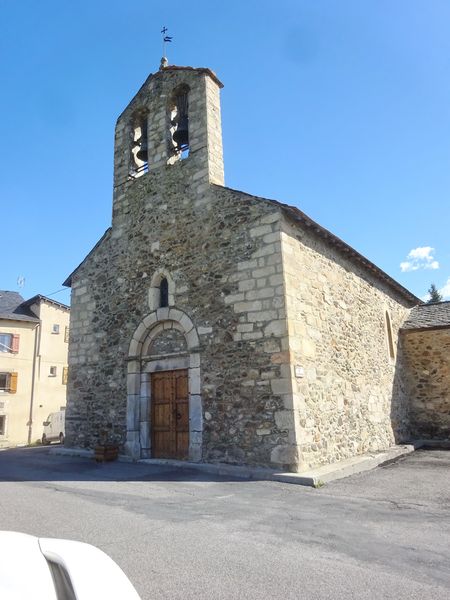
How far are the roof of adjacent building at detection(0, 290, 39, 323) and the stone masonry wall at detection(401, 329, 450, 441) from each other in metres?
20.9

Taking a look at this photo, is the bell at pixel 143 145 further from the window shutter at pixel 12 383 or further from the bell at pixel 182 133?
the window shutter at pixel 12 383

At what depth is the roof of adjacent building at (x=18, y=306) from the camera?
2516 cm

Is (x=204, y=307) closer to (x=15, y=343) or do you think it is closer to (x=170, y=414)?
(x=170, y=414)

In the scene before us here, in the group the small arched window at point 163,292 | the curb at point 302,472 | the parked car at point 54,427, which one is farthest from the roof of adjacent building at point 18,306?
the small arched window at point 163,292

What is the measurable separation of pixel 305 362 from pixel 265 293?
148cm

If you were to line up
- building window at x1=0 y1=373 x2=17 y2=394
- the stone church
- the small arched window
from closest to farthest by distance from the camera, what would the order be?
the stone church < the small arched window < building window at x1=0 y1=373 x2=17 y2=394

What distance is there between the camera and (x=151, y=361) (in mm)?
9789

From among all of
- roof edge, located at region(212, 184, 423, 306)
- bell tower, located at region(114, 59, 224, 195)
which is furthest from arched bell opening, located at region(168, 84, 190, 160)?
roof edge, located at region(212, 184, 423, 306)

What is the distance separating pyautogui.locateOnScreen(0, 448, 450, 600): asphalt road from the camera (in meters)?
3.10

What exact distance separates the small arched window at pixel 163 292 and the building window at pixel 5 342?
18.3 m

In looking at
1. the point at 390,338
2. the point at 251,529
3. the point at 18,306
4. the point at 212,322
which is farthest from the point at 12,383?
the point at 251,529

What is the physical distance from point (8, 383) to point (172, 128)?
62.6 ft

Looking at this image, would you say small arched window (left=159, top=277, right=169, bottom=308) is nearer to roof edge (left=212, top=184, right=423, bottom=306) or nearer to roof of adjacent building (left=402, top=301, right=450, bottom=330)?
roof edge (left=212, top=184, right=423, bottom=306)

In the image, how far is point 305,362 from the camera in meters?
8.03
